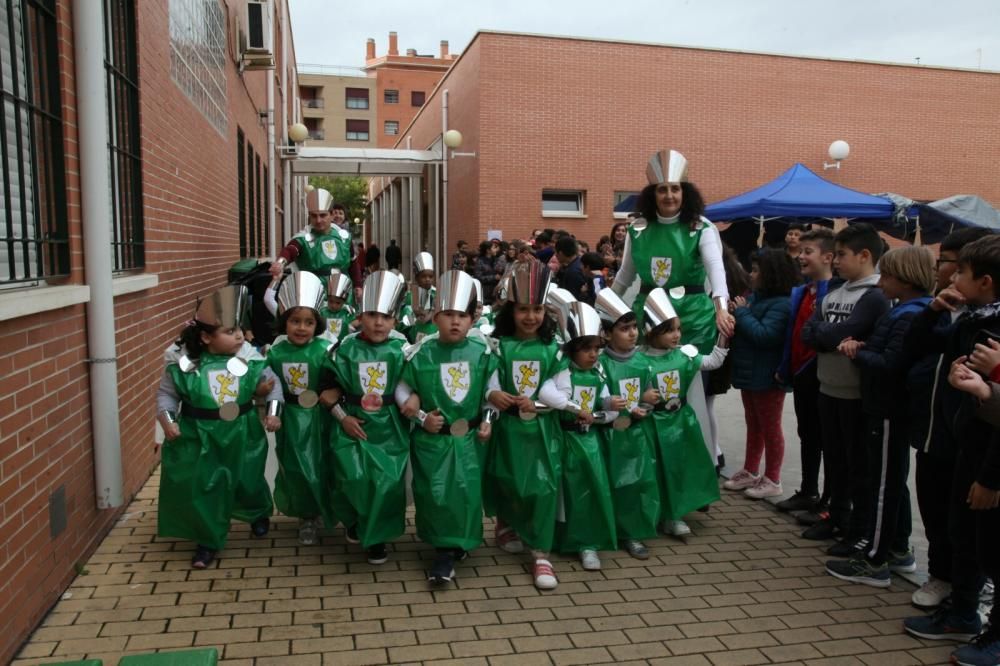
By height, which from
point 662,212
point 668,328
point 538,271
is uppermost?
point 662,212

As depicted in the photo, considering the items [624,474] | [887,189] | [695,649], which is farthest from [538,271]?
[887,189]

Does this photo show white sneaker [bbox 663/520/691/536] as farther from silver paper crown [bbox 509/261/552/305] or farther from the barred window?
the barred window

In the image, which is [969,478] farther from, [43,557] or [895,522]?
[43,557]

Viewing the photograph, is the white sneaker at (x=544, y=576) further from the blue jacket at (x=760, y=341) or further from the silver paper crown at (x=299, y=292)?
the blue jacket at (x=760, y=341)

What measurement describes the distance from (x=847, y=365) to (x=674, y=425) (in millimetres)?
1062

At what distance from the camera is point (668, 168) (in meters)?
5.34

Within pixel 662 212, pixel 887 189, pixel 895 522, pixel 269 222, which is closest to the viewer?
pixel 895 522

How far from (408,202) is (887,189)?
17716mm

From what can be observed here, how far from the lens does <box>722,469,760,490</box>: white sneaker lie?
606 centimetres

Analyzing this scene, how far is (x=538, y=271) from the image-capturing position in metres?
4.42

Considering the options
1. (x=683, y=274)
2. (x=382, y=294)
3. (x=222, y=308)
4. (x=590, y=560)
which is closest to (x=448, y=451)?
(x=382, y=294)

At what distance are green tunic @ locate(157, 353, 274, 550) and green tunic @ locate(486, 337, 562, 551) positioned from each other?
57.4 inches

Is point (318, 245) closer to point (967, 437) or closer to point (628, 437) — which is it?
point (628, 437)

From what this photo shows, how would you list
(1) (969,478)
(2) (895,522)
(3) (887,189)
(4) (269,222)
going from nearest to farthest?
(1) (969,478) < (2) (895,522) < (4) (269,222) < (3) (887,189)
